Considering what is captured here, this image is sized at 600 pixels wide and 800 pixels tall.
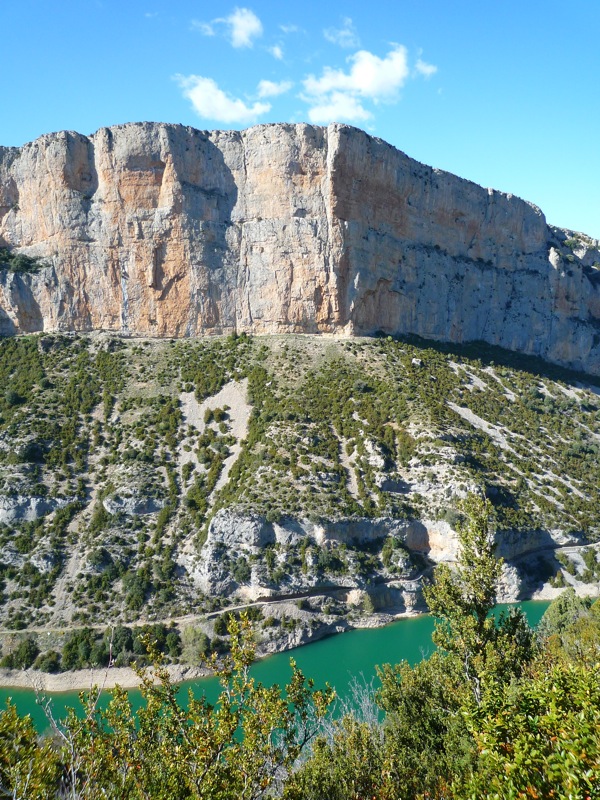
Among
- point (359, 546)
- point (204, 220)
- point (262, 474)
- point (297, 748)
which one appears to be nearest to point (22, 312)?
point (204, 220)

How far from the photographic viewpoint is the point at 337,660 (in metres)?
28.2

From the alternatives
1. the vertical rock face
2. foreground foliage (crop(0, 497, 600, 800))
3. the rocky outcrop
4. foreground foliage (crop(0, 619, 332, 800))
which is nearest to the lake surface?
the rocky outcrop

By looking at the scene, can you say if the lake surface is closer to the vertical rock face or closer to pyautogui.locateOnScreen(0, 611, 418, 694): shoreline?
pyautogui.locateOnScreen(0, 611, 418, 694): shoreline

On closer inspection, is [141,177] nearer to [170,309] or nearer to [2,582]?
[170,309]

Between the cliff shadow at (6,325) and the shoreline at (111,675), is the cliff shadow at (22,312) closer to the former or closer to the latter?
the cliff shadow at (6,325)

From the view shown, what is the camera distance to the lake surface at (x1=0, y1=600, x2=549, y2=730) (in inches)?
996

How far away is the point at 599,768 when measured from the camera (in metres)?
5.72

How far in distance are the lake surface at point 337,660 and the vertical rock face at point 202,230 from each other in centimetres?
2534

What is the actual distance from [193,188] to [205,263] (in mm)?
6289

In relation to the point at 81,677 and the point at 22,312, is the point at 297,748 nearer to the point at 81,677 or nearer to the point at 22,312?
the point at 81,677

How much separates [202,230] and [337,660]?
3490cm

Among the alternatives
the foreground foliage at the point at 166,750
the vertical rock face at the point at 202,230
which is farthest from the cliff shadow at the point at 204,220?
the foreground foliage at the point at 166,750

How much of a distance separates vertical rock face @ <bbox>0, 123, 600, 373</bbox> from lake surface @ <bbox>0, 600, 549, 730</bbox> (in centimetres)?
2534

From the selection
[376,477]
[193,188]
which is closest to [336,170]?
[193,188]
